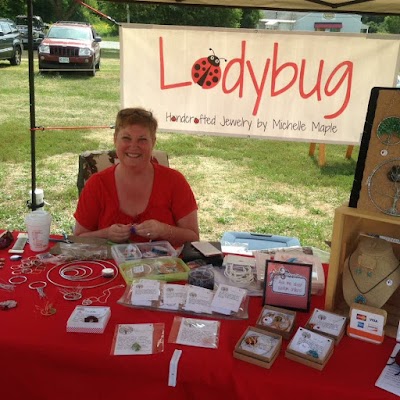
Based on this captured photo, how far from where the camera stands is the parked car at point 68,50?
456 inches

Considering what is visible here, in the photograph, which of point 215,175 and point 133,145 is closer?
point 133,145

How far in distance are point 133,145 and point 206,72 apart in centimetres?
161

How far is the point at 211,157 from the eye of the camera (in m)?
6.25

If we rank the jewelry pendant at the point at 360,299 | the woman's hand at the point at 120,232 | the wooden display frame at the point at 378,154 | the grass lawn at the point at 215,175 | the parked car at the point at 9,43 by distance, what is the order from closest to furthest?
the wooden display frame at the point at 378,154
the jewelry pendant at the point at 360,299
the woman's hand at the point at 120,232
the grass lawn at the point at 215,175
the parked car at the point at 9,43

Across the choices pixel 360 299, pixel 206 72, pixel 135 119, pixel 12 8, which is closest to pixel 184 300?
pixel 360 299

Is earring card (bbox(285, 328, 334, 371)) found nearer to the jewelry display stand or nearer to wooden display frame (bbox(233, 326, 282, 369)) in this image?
wooden display frame (bbox(233, 326, 282, 369))

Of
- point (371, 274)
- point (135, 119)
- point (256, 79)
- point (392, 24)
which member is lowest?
point (371, 274)

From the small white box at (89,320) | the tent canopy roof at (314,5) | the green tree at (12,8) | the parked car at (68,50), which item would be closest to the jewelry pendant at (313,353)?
the small white box at (89,320)

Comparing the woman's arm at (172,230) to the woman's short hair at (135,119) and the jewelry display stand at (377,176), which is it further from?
the jewelry display stand at (377,176)

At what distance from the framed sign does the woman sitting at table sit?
2.27 feet

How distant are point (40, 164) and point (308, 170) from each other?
10.9 feet

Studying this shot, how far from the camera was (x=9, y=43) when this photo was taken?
12578mm

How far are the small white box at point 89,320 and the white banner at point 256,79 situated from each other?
2.41 meters

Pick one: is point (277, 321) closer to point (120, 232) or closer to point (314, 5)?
point (120, 232)
